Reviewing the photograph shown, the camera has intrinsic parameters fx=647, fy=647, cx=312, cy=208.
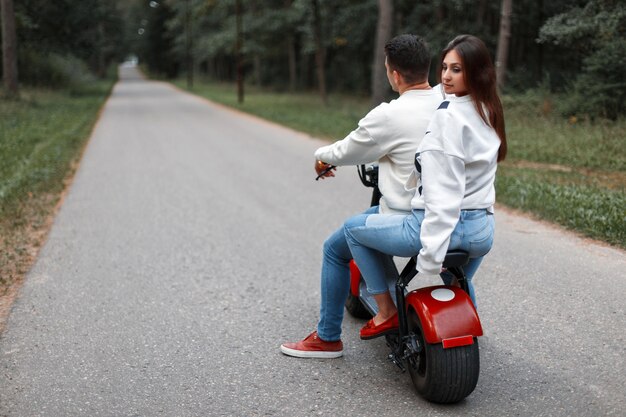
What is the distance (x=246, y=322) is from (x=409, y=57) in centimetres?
219

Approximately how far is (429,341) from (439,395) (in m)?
0.31

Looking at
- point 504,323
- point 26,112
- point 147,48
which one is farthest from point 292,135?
point 147,48

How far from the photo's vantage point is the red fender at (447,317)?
10.1ft

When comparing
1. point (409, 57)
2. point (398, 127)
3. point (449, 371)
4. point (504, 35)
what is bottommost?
point (449, 371)

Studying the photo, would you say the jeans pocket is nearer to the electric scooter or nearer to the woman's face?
the electric scooter

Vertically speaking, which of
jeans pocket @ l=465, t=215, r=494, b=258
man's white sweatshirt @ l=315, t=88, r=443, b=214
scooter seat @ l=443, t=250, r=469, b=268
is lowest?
scooter seat @ l=443, t=250, r=469, b=268

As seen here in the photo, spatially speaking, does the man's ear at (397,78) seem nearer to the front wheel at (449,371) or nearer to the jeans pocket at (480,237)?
the jeans pocket at (480,237)

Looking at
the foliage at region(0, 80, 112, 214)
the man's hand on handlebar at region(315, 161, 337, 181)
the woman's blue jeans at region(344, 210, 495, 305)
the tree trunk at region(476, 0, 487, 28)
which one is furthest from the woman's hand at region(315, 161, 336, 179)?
the tree trunk at region(476, 0, 487, 28)

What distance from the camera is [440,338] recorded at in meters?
3.07

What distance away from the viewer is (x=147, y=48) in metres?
80.0

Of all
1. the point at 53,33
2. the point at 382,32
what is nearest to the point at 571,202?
the point at 382,32

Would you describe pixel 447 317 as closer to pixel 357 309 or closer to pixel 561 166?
pixel 357 309

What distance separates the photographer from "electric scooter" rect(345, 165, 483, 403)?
3.09 meters

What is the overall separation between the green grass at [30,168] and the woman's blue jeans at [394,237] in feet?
10.7
